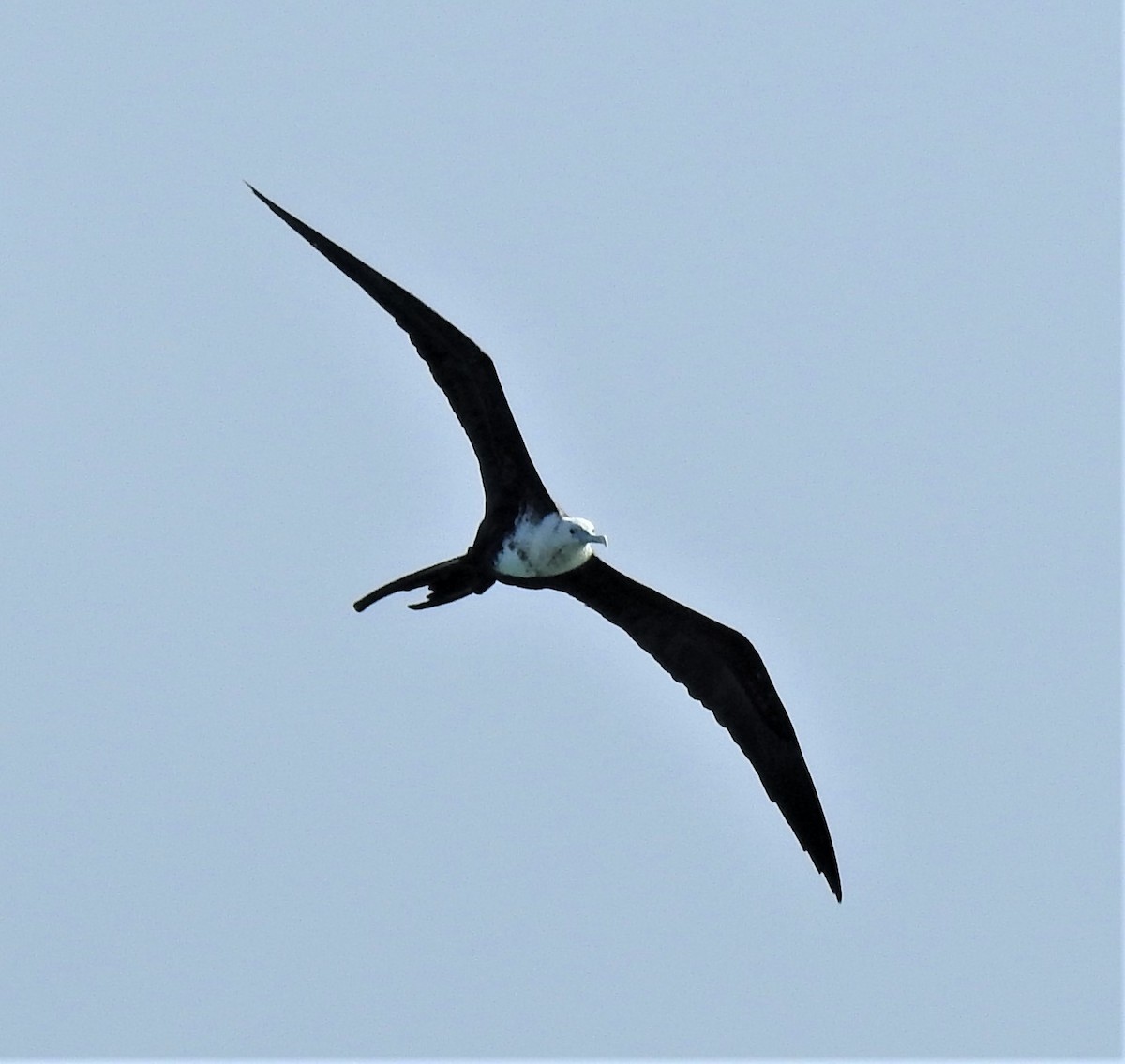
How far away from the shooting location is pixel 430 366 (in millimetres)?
13812

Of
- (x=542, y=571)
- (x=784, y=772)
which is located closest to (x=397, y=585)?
(x=542, y=571)

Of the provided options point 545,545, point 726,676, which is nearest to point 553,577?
point 545,545

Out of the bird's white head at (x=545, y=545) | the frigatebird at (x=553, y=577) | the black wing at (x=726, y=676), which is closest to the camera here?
the frigatebird at (x=553, y=577)

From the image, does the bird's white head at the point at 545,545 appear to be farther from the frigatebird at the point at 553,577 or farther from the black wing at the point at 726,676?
the black wing at the point at 726,676

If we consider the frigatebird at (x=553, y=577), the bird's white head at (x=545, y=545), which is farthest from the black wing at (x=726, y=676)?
the bird's white head at (x=545, y=545)

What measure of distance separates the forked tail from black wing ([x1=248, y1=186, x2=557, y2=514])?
44 cm

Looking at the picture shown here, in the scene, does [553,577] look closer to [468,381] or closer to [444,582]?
[444,582]

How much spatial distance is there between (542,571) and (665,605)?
113 cm

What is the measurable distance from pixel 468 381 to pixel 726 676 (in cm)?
293

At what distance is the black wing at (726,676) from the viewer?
15047mm

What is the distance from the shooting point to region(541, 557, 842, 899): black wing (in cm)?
1505

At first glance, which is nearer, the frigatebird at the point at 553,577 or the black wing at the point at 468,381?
the black wing at the point at 468,381

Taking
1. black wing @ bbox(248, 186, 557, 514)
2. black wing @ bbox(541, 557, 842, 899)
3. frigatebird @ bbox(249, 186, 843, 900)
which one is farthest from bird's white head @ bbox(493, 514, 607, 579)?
black wing @ bbox(541, 557, 842, 899)

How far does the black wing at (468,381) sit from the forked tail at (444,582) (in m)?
Answer: 0.44
